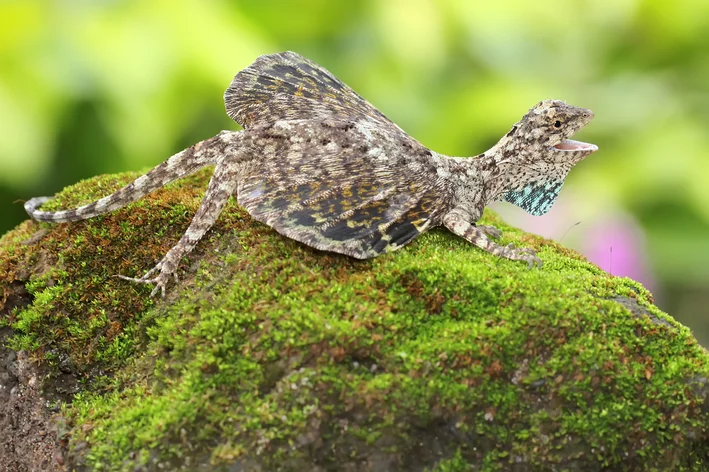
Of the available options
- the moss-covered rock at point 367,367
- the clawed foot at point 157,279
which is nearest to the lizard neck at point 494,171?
the moss-covered rock at point 367,367

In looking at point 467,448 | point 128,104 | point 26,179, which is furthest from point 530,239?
point 26,179

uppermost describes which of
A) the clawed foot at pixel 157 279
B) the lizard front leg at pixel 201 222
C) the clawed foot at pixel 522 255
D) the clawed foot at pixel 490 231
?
the clawed foot at pixel 490 231

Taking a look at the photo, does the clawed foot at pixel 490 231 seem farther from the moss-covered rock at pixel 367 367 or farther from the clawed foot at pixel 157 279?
the clawed foot at pixel 157 279

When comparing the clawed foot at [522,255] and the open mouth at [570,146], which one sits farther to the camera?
the open mouth at [570,146]

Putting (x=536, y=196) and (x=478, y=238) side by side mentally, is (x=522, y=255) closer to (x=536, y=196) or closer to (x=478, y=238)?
(x=478, y=238)

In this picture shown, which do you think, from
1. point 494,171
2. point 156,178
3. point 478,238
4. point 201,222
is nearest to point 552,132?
point 494,171

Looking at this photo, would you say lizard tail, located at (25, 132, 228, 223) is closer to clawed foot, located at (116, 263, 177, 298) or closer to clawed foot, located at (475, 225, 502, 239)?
clawed foot, located at (116, 263, 177, 298)
